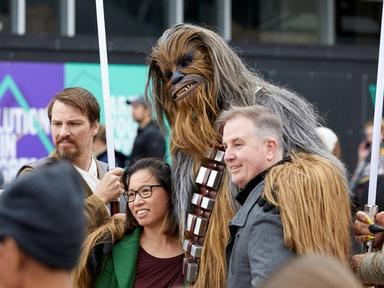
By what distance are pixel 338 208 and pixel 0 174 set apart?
5.85 metres

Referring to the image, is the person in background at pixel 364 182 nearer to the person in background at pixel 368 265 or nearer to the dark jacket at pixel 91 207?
the person in background at pixel 368 265

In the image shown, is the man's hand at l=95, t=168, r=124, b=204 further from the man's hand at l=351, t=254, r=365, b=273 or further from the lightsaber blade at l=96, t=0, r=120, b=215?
the man's hand at l=351, t=254, r=365, b=273

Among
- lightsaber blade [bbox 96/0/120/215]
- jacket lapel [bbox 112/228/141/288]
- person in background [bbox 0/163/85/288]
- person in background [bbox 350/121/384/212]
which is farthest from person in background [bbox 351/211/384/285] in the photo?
person in background [bbox 0/163/85/288]

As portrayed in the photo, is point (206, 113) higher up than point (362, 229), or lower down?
higher up

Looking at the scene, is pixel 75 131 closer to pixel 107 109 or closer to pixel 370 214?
pixel 107 109

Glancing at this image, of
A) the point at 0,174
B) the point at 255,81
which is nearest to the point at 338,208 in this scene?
the point at 255,81

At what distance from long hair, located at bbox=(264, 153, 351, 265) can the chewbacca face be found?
601 mm

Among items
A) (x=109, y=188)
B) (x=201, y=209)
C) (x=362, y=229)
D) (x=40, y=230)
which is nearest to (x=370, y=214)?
(x=362, y=229)

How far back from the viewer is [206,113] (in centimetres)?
450

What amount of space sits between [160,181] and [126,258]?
35cm

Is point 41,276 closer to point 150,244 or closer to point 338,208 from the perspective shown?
point 338,208

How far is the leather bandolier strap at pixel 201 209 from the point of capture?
4367mm

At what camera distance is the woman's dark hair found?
15.0 feet

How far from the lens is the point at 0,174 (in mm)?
9375
